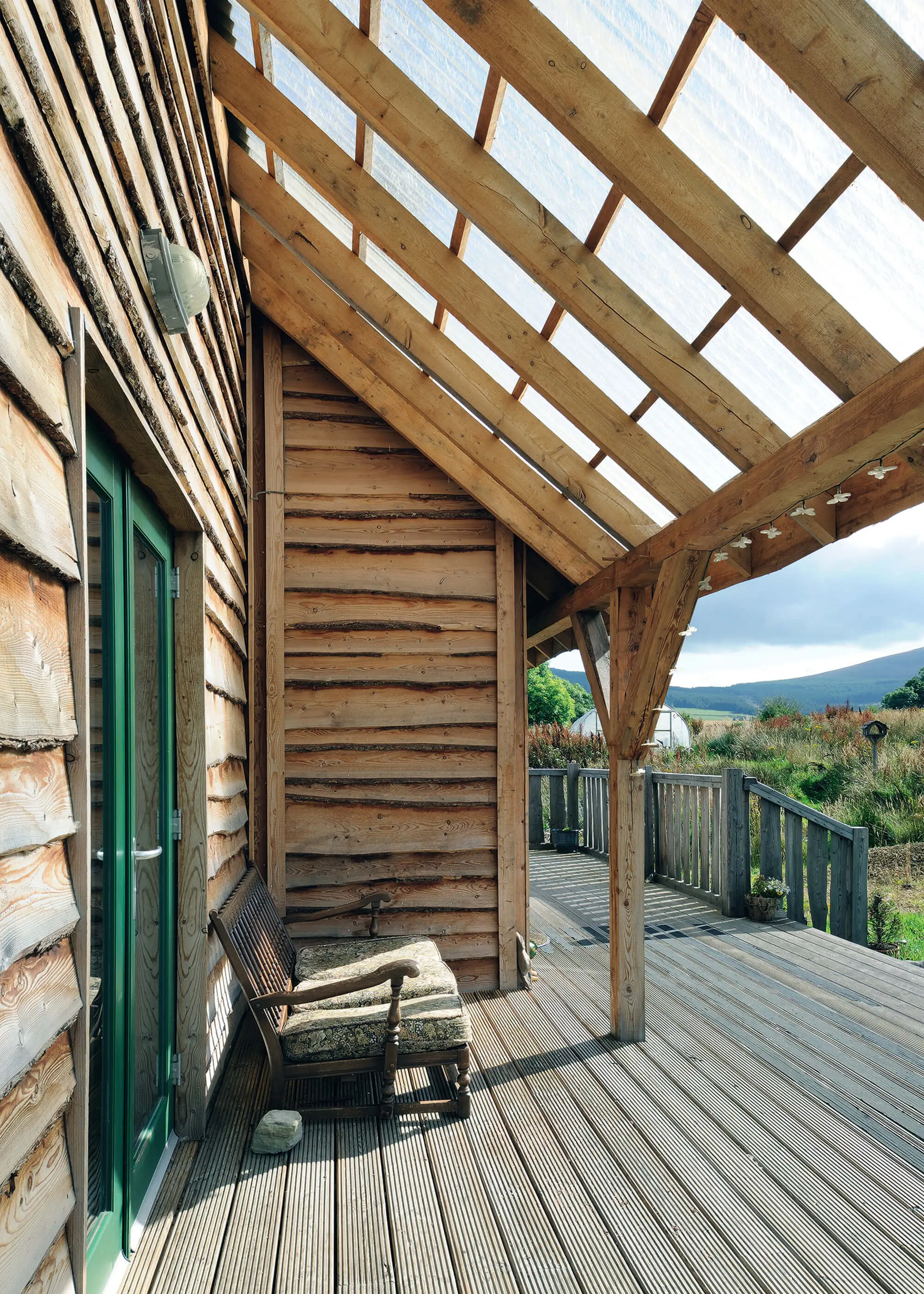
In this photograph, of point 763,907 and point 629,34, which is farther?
point 763,907

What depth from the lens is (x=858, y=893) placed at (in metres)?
5.56

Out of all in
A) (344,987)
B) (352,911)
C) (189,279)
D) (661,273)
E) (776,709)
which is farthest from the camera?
(776,709)

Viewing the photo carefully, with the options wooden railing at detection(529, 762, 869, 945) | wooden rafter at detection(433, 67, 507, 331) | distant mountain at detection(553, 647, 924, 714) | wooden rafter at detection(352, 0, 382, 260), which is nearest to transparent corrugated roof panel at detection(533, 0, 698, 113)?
wooden rafter at detection(433, 67, 507, 331)

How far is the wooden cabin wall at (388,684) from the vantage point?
4.56 metres

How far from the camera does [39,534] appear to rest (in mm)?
1222

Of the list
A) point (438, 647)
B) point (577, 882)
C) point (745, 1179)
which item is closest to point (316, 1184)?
point (745, 1179)

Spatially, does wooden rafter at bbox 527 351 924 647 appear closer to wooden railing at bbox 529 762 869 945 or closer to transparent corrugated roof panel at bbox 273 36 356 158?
transparent corrugated roof panel at bbox 273 36 356 158

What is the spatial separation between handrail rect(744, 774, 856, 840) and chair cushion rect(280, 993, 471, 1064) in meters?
3.45

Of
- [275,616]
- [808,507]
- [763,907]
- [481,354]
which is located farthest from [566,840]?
[808,507]

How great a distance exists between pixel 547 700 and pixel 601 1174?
2484cm

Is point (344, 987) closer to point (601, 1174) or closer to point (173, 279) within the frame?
point (601, 1174)

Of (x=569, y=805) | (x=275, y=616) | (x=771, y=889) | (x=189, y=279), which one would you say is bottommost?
(x=771, y=889)

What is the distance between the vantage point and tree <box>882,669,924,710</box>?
70.7 feet

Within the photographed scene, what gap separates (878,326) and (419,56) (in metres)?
1.57
